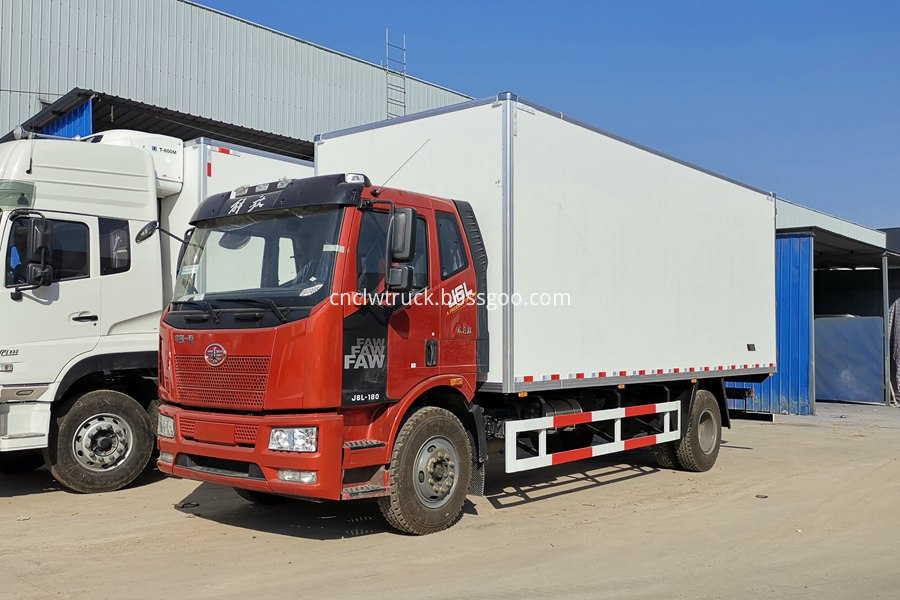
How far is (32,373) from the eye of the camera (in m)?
7.43

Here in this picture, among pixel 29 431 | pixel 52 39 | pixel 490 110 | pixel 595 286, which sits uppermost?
pixel 52 39

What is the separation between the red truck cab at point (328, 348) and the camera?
559cm

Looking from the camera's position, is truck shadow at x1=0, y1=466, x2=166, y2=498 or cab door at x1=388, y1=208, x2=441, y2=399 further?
truck shadow at x1=0, y1=466, x2=166, y2=498

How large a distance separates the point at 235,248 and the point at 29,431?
9.57 feet

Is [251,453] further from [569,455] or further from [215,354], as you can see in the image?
[569,455]

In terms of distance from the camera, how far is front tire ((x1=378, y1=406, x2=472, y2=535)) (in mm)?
6035

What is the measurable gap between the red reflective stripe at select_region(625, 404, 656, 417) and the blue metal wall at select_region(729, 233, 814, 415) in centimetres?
958

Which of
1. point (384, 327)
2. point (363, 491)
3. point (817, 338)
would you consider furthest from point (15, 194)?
point (817, 338)

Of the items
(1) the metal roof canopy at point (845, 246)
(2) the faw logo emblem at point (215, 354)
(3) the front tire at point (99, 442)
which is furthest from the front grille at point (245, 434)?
(1) the metal roof canopy at point (845, 246)

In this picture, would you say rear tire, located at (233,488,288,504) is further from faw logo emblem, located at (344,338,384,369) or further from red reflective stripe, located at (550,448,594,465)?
red reflective stripe, located at (550,448,594,465)

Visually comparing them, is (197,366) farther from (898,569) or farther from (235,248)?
(898,569)

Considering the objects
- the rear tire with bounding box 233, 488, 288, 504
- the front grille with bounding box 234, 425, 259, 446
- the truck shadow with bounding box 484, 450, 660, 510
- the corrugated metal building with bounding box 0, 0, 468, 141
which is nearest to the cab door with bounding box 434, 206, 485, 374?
the front grille with bounding box 234, 425, 259, 446

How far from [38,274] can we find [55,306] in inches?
16.8

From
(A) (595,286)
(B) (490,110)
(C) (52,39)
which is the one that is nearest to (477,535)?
(A) (595,286)
